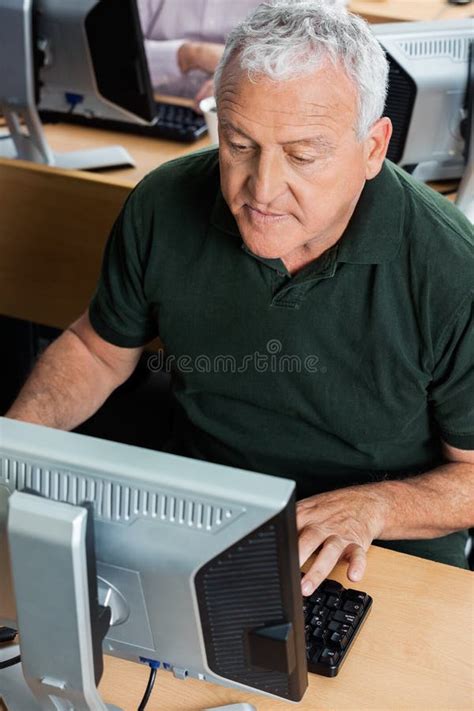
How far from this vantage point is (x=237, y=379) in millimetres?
1434

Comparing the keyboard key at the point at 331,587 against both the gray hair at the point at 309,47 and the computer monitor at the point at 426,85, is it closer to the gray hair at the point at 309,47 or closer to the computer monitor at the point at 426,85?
the gray hair at the point at 309,47

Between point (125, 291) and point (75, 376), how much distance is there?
0.52 feet

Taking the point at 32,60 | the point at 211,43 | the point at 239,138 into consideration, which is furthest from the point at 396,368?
the point at 211,43

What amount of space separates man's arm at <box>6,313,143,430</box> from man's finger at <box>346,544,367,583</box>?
528 millimetres

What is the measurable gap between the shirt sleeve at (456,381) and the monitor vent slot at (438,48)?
0.92 m

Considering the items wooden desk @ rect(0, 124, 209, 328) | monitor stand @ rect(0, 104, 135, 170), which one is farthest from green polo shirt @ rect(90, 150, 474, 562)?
monitor stand @ rect(0, 104, 135, 170)

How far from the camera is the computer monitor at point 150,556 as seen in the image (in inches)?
31.7

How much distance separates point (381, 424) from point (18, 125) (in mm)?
1372

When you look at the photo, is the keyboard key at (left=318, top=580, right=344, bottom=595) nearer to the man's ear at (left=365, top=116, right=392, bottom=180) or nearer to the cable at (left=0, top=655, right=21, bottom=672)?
the cable at (left=0, top=655, right=21, bottom=672)

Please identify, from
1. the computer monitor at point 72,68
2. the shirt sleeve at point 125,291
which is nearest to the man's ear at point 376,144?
the shirt sleeve at point 125,291

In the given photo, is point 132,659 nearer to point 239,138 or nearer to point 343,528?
point 343,528

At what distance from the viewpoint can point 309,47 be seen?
1168mm

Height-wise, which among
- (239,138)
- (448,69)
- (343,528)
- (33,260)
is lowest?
(33,260)

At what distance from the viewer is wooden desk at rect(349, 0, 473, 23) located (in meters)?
3.21
